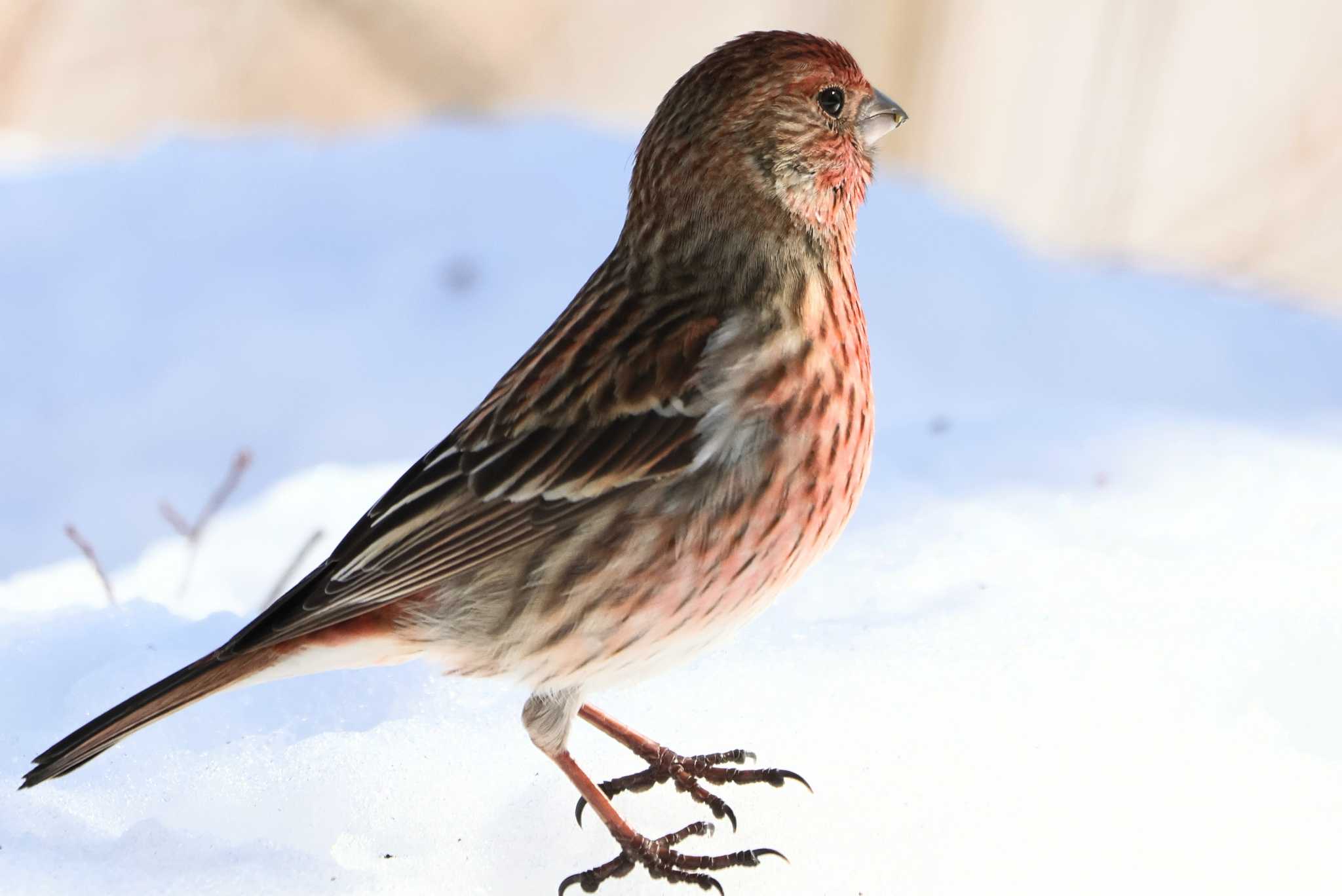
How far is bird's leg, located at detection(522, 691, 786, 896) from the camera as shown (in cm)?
286

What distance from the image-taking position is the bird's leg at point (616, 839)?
286 cm

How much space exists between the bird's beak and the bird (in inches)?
2.2

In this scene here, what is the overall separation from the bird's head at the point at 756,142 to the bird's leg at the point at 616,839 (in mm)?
973

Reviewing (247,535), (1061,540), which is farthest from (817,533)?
(247,535)

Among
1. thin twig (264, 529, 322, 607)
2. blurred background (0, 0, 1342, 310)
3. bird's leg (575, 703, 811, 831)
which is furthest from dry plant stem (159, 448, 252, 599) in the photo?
blurred background (0, 0, 1342, 310)

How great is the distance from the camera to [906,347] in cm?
523

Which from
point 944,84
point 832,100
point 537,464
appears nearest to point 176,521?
point 537,464

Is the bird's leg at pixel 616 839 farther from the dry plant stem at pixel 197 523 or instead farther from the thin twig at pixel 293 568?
the dry plant stem at pixel 197 523

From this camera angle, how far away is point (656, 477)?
114 inches

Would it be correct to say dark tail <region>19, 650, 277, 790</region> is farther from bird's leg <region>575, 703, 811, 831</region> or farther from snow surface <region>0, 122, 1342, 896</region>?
bird's leg <region>575, 703, 811, 831</region>

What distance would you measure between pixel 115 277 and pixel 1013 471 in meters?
2.99

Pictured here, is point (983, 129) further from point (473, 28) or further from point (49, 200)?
point (49, 200)

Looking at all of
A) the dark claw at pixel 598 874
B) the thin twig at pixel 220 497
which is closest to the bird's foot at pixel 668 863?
the dark claw at pixel 598 874

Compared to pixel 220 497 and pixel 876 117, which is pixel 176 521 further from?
pixel 876 117
